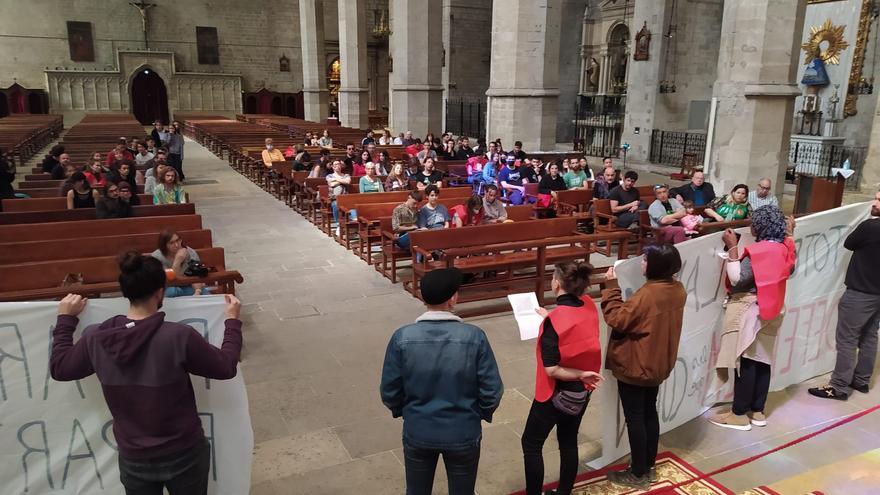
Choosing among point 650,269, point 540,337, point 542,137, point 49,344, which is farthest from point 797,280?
point 542,137

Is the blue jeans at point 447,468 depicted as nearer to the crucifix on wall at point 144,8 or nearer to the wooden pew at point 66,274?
the wooden pew at point 66,274

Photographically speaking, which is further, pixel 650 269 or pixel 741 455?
pixel 741 455

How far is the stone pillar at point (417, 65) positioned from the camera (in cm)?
2122

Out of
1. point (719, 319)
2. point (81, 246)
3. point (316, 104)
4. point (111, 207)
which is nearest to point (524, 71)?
point (111, 207)

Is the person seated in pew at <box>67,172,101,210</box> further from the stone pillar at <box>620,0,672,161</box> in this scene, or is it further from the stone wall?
the stone wall

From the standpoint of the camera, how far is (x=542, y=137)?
15.6m

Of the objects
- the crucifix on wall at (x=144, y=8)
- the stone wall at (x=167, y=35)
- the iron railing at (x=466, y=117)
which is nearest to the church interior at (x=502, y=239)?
the iron railing at (x=466, y=117)

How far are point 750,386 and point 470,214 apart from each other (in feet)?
15.4

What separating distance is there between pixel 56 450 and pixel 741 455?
4503 millimetres

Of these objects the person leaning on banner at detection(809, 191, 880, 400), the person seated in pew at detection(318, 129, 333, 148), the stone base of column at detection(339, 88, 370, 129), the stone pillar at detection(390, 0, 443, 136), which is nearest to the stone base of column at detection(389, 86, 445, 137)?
the stone pillar at detection(390, 0, 443, 136)

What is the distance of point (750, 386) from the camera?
4914 mm

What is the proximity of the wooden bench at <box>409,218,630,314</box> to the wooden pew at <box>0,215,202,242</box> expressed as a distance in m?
3.29

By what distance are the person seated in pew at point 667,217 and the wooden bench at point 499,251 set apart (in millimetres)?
822

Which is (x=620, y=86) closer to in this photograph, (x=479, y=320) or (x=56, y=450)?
(x=479, y=320)
